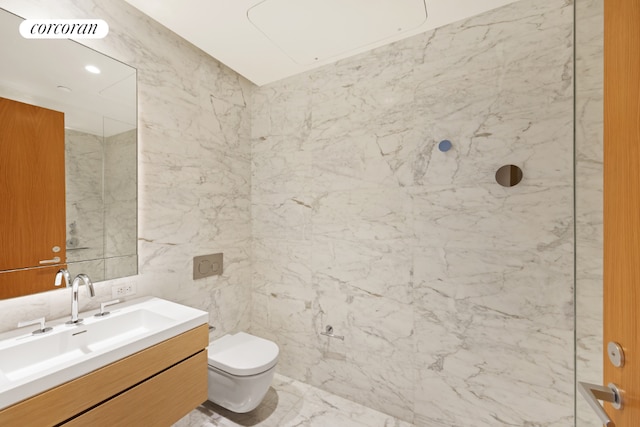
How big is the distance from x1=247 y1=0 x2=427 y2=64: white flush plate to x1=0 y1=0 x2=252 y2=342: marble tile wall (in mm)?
698

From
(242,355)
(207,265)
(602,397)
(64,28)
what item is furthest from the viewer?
(207,265)

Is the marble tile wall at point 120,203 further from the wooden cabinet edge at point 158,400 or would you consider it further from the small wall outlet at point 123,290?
the wooden cabinet edge at point 158,400

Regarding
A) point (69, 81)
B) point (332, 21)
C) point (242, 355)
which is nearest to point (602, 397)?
→ point (242, 355)

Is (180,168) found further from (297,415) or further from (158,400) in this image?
(297,415)

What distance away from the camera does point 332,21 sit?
156cm

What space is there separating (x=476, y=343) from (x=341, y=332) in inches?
34.6

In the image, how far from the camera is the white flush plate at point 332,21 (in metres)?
1.45

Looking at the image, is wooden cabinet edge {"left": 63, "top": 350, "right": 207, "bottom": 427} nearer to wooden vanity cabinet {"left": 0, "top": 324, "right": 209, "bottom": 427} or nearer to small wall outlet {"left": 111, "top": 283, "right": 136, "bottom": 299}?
wooden vanity cabinet {"left": 0, "top": 324, "right": 209, "bottom": 427}

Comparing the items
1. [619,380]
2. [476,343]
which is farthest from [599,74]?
[476,343]

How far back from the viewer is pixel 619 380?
2.02 feet

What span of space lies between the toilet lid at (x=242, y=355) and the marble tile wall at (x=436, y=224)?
41 centimetres

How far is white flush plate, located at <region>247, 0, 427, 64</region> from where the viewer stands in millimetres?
1450

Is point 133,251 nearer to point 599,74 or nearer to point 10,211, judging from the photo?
point 10,211

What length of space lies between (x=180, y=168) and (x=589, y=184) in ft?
7.03
